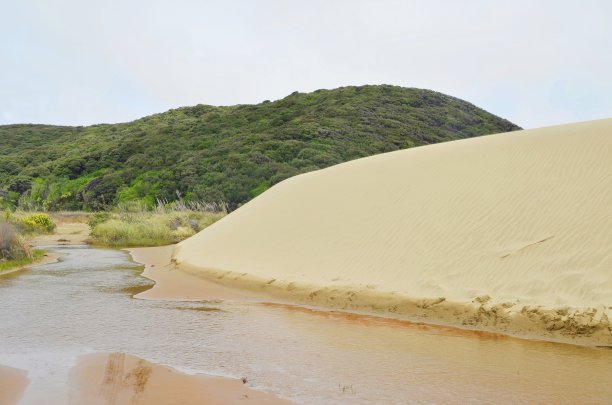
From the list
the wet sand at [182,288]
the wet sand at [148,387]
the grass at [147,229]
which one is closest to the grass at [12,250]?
the wet sand at [182,288]

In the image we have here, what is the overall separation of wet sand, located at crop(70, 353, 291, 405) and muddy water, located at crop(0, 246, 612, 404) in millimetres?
136

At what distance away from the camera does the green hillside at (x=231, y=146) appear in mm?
34812

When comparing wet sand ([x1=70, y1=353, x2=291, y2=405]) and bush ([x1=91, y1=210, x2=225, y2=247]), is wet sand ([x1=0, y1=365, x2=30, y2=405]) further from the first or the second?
bush ([x1=91, y1=210, x2=225, y2=247])

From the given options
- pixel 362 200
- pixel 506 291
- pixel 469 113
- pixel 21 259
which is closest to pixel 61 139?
pixel 469 113

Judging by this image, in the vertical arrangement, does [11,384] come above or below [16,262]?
below

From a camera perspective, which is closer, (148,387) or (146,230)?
(148,387)

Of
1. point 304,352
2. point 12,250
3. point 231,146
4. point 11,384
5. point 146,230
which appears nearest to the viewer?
point 11,384

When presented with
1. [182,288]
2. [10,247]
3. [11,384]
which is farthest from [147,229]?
[11,384]

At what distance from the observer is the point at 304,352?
5.79 metres

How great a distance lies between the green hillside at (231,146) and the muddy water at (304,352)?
22.4m

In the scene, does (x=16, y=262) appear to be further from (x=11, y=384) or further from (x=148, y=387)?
(x=148, y=387)

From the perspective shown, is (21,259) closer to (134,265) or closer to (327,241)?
(134,265)

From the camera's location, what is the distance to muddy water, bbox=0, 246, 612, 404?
457cm

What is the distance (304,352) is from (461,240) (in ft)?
12.5
